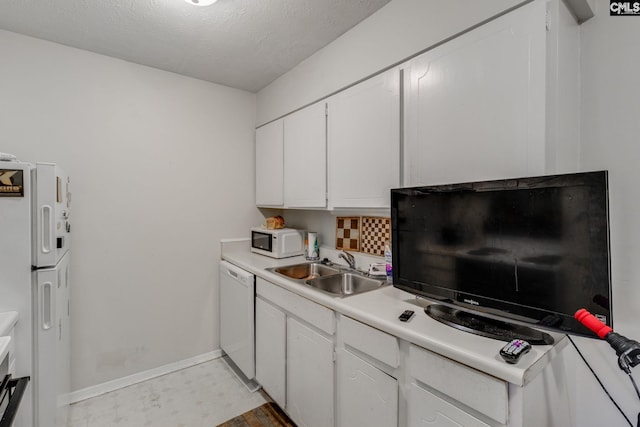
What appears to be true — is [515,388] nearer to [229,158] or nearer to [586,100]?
[586,100]

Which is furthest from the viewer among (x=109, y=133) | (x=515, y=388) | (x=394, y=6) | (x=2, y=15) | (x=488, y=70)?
(x=109, y=133)

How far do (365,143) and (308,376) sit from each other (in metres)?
1.36

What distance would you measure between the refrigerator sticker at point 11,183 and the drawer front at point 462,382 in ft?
5.87

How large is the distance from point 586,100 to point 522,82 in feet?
1.30

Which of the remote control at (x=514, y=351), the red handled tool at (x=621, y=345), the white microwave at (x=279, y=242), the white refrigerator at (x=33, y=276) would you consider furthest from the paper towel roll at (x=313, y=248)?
the red handled tool at (x=621, y=345)

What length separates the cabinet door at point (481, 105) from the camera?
1.10 m

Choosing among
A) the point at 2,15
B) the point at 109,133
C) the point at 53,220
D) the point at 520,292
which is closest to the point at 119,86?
the point at 109,133

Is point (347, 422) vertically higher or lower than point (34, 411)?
lower

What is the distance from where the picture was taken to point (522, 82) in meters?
1.13

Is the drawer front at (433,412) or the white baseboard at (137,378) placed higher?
the drawer front at (433,412)

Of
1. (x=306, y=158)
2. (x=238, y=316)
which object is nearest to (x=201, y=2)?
(x=306, y=158)

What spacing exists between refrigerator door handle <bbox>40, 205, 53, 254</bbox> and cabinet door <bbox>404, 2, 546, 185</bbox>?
1743mm

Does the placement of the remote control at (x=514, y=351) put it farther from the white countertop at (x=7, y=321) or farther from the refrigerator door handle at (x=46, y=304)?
Result: the refrigerator door handle at (x=46, y=304)

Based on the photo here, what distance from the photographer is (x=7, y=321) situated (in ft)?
4.00
